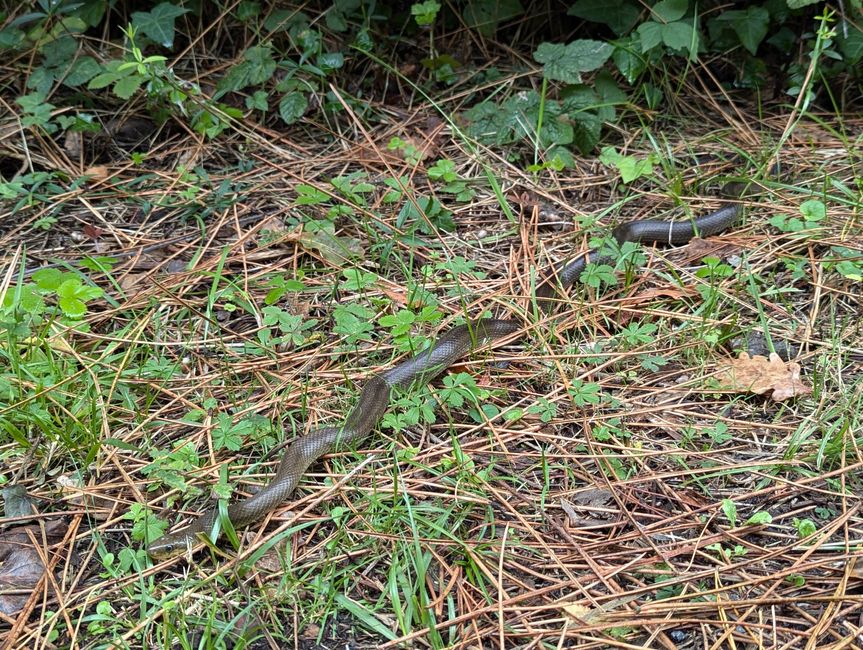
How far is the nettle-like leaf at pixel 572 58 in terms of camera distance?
500 centimetres

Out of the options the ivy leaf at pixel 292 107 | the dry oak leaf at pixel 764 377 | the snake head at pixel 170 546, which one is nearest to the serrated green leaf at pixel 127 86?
the ivy leaf at pixel 292 107

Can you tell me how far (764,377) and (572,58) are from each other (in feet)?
8.24

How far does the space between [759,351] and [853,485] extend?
81cm

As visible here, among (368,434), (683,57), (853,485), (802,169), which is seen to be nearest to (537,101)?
(683,57)

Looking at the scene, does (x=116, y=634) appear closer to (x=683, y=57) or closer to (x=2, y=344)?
(x=2, y=344)

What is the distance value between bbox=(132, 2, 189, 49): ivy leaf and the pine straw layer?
3.25ft

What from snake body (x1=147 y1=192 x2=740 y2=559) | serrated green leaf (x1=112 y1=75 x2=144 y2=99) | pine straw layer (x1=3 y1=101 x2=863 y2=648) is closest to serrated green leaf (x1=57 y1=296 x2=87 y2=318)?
pine straw layer (x1=3 y1=101 x2=863 y2=648)

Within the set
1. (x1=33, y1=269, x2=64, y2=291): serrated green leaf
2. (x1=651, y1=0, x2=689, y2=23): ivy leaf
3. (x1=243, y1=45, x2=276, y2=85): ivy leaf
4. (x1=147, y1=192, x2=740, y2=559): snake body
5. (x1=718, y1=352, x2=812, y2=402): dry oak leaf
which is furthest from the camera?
(x1=243, y1=45, x2=276, y2=85): ivy leaf

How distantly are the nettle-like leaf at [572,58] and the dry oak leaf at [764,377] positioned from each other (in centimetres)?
223

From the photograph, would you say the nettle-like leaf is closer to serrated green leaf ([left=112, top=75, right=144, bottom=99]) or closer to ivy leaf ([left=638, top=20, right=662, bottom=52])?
ivy leaf ([left=638, top=20, right=662, bottom=52])

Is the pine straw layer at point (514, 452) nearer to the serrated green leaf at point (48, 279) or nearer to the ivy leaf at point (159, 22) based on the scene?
the serrated green leaf at point (48, 279)

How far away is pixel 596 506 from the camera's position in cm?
305

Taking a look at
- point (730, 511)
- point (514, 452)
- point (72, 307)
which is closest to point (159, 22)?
point (72, 307)

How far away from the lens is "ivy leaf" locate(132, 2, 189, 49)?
503 cm
